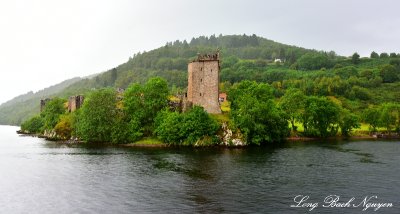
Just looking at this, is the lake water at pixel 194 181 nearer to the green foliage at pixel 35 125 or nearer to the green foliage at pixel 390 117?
the green foliage at pixel 390 117

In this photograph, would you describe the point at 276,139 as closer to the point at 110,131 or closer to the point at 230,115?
the point at 230,115

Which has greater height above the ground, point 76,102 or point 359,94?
point 359,94

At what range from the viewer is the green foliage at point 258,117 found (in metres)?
90.9

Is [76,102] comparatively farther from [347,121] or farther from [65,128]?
[347,121]

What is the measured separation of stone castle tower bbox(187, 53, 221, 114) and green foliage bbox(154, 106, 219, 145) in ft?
21.0

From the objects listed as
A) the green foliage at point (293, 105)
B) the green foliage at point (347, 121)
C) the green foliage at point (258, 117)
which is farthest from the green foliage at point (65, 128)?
the green foliage at point (347, 121)

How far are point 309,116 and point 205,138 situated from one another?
41041 millimetres

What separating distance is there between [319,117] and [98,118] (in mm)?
67174

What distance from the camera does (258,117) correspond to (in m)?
94.2

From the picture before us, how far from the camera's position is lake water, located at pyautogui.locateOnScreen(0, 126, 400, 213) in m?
37.1

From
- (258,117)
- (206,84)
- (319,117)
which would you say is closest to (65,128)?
(206,84)

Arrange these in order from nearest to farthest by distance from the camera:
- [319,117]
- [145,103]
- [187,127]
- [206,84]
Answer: [187,127], [206,84], [145,103], [319,117]

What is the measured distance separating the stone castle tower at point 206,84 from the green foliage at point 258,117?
6.74m

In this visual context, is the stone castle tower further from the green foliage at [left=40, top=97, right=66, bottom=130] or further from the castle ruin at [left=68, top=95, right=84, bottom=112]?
the green foliage at [left=40, top=97, right=66, bottom=130]
